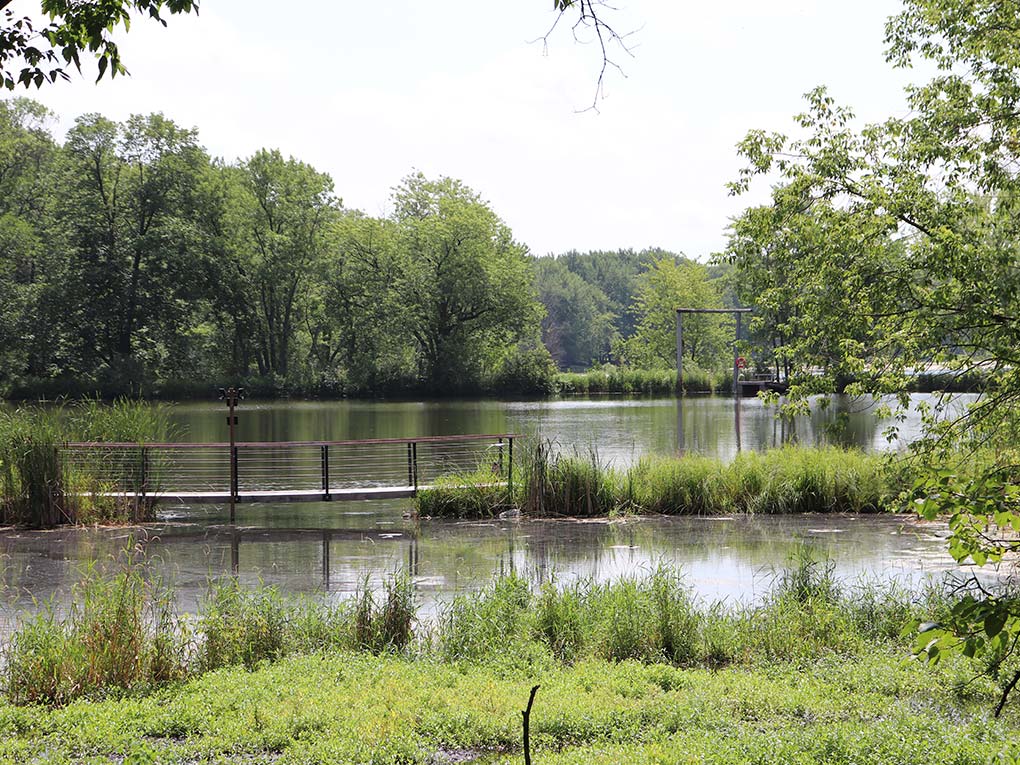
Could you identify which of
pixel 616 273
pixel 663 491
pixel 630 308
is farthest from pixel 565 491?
pixel 616 273

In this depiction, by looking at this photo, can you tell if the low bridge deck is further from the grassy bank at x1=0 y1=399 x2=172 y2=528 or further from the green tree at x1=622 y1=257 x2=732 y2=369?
the green tree at x1=622 y1=257 x2=732 y2=369

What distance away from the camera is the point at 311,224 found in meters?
72.0

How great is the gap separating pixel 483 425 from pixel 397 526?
23.9 meters

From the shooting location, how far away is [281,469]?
82.6ft

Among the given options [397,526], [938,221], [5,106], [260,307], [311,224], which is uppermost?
[5,106]

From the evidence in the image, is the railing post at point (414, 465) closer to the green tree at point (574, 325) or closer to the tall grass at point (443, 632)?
the tall grass at point (443, 632)

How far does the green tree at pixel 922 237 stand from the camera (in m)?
Answer: 8.89

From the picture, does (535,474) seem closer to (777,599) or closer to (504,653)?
(777,599)

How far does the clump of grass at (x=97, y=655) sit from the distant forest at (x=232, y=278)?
51.9 metres

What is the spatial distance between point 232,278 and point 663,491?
2239 inches

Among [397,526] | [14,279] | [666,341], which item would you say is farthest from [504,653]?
[666,341]

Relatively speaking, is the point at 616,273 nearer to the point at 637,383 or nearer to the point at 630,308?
the point at 630,308

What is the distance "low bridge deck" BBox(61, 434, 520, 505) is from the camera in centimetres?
1716

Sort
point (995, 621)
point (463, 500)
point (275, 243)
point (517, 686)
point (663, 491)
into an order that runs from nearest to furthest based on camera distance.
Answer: point (995, 621)
point (517, 686)
point (463, 500)
point (663, 491)
point (275, 243)
